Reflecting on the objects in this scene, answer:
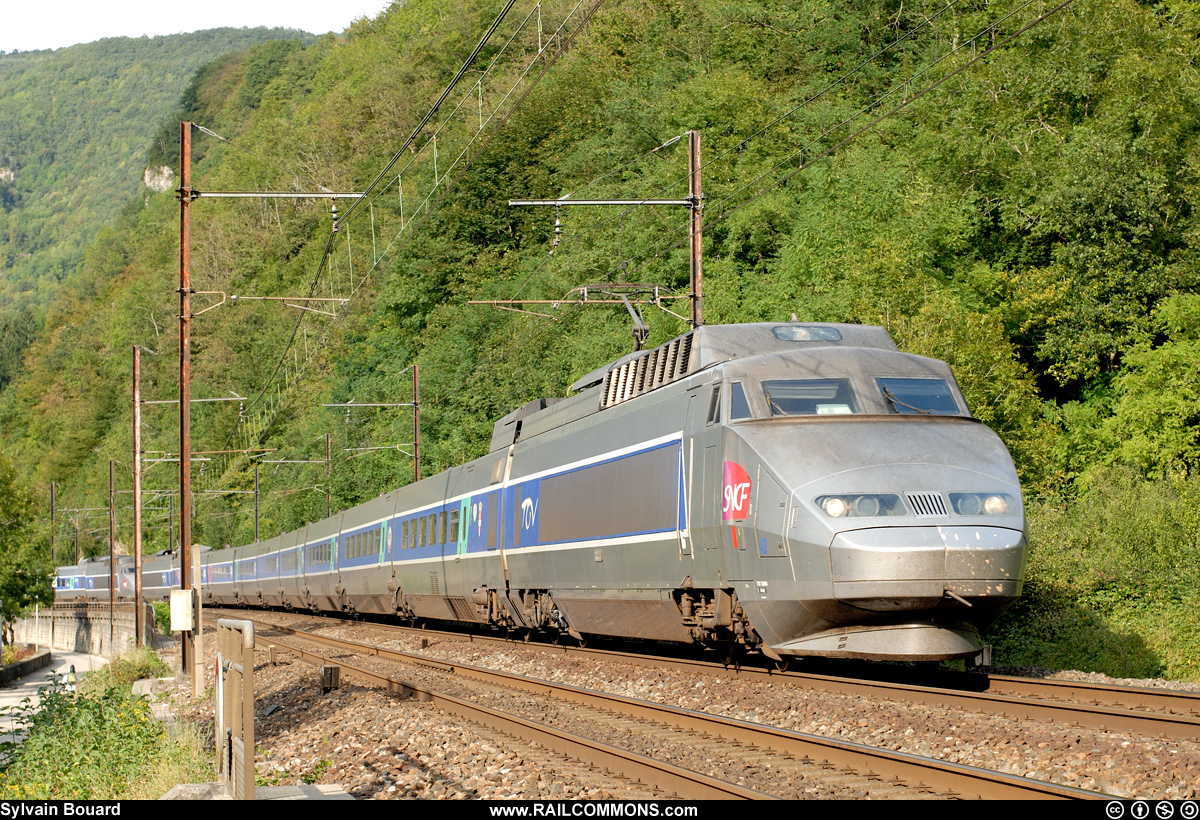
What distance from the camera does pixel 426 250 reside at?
207 feet

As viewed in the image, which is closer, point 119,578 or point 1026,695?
point 1026,695

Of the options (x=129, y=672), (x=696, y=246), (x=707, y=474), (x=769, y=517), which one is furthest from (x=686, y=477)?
(x=129, y=672)

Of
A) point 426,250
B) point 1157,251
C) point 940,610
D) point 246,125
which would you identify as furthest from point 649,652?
point 246,125

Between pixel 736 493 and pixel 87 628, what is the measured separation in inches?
2371

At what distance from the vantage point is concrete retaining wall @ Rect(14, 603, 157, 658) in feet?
154

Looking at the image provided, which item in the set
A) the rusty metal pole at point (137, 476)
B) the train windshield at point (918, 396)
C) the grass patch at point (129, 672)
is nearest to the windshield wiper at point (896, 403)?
the train windshield at point (918, 396)

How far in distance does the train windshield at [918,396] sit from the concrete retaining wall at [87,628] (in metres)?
30.8

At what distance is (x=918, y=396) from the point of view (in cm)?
1264

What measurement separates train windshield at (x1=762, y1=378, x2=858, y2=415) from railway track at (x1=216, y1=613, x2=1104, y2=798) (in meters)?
3.25

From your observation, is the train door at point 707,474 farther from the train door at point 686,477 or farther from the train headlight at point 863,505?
the train headlight at point 863,505

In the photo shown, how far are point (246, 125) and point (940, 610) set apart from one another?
13719cm

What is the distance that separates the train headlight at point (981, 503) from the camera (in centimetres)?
1085

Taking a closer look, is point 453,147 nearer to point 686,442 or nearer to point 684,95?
point 684,95

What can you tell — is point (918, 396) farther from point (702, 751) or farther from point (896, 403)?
point (702, 751)
